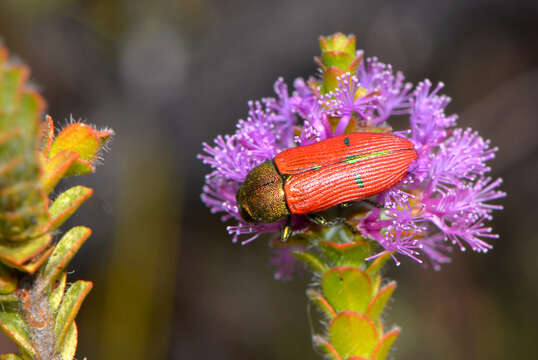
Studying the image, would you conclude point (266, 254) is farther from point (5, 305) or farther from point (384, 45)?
point (5, 305)

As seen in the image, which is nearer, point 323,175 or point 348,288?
point 348,288

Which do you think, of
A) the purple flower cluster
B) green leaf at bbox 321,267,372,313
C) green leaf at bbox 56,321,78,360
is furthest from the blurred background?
green leaf at bbox 56,321,78,360

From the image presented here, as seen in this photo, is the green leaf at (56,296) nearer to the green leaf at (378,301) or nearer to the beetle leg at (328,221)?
the beetle leg at (328,221)

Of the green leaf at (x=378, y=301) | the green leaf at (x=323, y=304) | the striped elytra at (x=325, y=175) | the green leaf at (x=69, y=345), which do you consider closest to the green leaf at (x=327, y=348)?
the green leaf at (x=323, y=304)

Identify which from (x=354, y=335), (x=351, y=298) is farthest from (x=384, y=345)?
(x=351, y=298)

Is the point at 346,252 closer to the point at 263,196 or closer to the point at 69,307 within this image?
the point at 263,196
